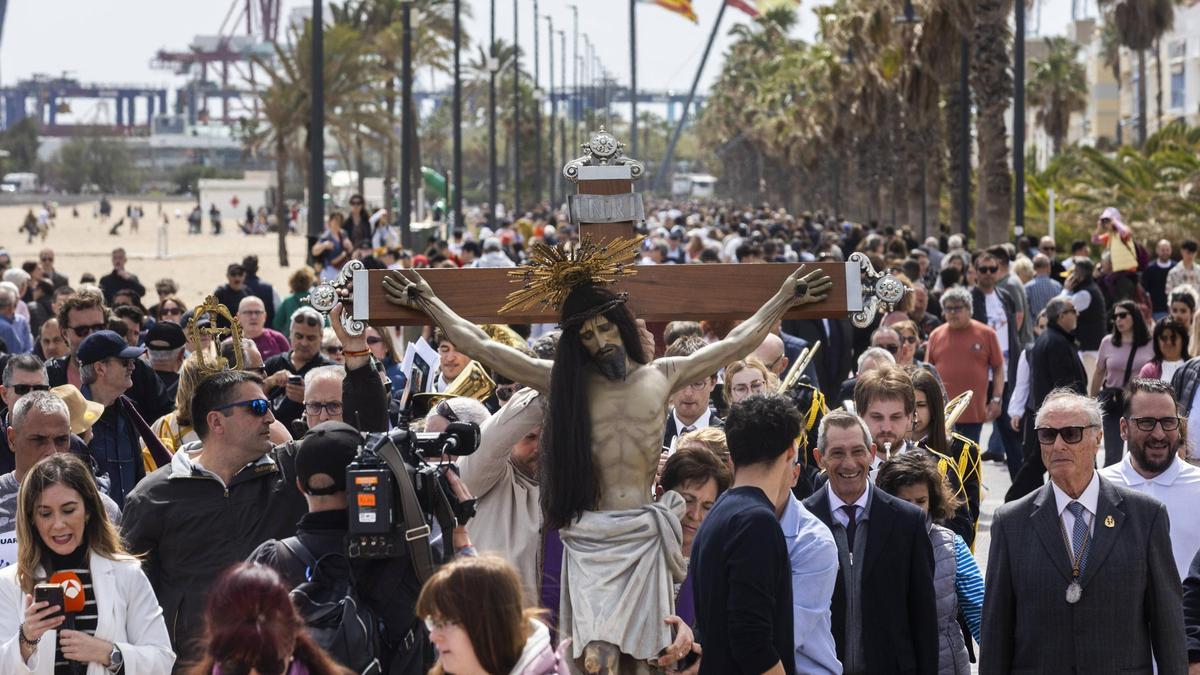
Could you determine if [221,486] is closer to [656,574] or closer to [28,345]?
[656,574]

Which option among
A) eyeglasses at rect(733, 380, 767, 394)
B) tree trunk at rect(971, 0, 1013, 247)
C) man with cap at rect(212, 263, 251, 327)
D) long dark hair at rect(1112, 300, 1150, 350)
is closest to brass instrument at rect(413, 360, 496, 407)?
eyeglasses at rect(733, 380, 767, 394)

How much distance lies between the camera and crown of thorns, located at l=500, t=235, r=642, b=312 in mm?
5648

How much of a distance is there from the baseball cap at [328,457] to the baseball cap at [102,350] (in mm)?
3940

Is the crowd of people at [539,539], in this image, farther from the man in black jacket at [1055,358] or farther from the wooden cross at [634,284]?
the man in black jacket at [1055,358]

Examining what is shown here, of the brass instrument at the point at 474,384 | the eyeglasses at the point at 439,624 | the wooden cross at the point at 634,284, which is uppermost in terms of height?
the wooden cross at the point at 634,284

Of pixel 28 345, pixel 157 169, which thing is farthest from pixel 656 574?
pixel 157 169

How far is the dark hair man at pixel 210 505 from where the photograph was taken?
6.15 meters

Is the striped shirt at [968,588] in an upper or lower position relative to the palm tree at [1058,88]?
lower

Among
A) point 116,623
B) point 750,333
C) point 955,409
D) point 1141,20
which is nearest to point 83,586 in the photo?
point 116,623

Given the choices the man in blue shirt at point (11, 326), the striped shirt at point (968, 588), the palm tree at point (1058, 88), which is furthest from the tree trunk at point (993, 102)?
the palm tree at point (1058, 88)

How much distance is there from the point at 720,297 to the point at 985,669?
4.98ft

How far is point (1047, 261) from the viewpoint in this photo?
59.8 feet

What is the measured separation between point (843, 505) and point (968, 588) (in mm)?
740

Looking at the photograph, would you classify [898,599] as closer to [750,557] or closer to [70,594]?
[750,557]
